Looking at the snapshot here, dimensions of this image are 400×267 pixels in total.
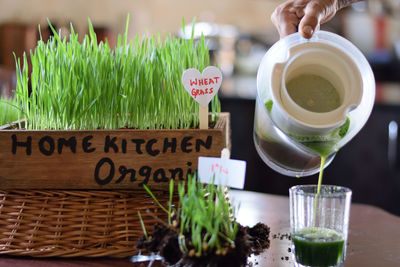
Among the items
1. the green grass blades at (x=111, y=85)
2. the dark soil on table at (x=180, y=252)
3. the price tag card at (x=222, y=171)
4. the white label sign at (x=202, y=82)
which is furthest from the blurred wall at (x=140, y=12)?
the dark soil on table at (x=180, y=252)

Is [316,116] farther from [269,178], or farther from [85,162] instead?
[269,178]

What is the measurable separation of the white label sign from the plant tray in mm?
74

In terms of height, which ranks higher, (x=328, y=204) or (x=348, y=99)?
(x=348, y=99)

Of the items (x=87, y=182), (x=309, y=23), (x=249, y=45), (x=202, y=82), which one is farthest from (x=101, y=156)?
(x=249, y=45)

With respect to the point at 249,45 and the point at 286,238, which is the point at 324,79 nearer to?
the point at 286,238

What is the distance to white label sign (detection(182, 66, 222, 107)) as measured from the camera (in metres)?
1.01

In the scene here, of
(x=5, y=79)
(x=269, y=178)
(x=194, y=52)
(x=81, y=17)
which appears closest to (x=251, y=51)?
(x=81, y=17)

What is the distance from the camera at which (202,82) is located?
1.02 m

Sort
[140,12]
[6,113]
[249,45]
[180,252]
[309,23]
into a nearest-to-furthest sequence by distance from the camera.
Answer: [180,252] → [309,23] → [6,113] → [140,12] → [249,45]

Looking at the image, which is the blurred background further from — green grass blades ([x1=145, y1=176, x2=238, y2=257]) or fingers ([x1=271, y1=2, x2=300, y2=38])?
green grass blades ([x1=145, y1=176, x2=238, y2=257])

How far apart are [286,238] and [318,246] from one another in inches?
9.9

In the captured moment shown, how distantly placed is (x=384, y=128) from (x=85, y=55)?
266 cm

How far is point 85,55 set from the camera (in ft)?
3.59

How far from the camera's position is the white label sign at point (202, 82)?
1.01m
